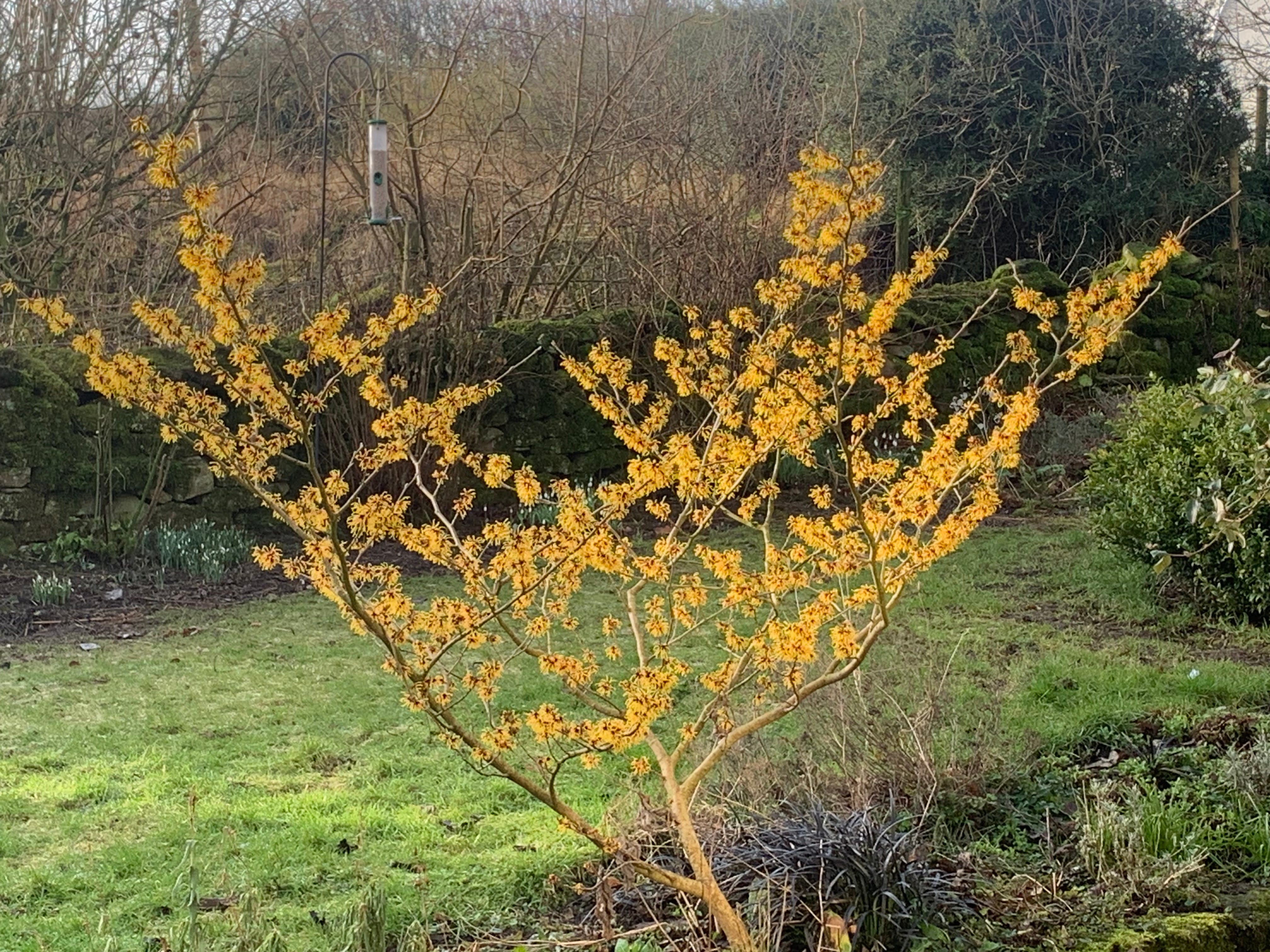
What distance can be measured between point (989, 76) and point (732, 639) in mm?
10026

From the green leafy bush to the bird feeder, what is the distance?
13.5ft

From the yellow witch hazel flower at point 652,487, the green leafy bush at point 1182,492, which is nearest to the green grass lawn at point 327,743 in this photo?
the green leafy bush at point 1182,492

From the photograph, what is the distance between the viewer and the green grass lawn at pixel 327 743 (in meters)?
2.86

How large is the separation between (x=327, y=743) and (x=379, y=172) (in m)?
3.61

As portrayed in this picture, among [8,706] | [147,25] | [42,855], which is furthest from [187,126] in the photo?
[42,855]

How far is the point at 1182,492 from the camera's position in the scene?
5.48 m

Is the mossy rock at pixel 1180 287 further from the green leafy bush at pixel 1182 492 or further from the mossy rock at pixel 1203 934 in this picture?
the mossy rock at pixel 1203 934

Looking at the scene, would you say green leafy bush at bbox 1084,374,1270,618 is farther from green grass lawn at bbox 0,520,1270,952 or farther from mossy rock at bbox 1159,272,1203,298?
mossy rock at bbox 1159,272,1203,298

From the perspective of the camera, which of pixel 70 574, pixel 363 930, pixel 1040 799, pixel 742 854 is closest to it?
pixel 363 930

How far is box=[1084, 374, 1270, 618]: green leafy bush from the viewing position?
16.9ft

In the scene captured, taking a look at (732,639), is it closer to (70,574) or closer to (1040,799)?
→ (1040,799)

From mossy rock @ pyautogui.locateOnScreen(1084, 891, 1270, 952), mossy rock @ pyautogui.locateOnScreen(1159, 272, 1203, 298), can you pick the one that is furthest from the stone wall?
mossy rock @ pyautogui.locateOnScreen(1159, 272, 1203, 298)

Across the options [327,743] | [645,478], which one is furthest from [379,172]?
[645,478]

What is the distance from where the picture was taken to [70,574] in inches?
258
